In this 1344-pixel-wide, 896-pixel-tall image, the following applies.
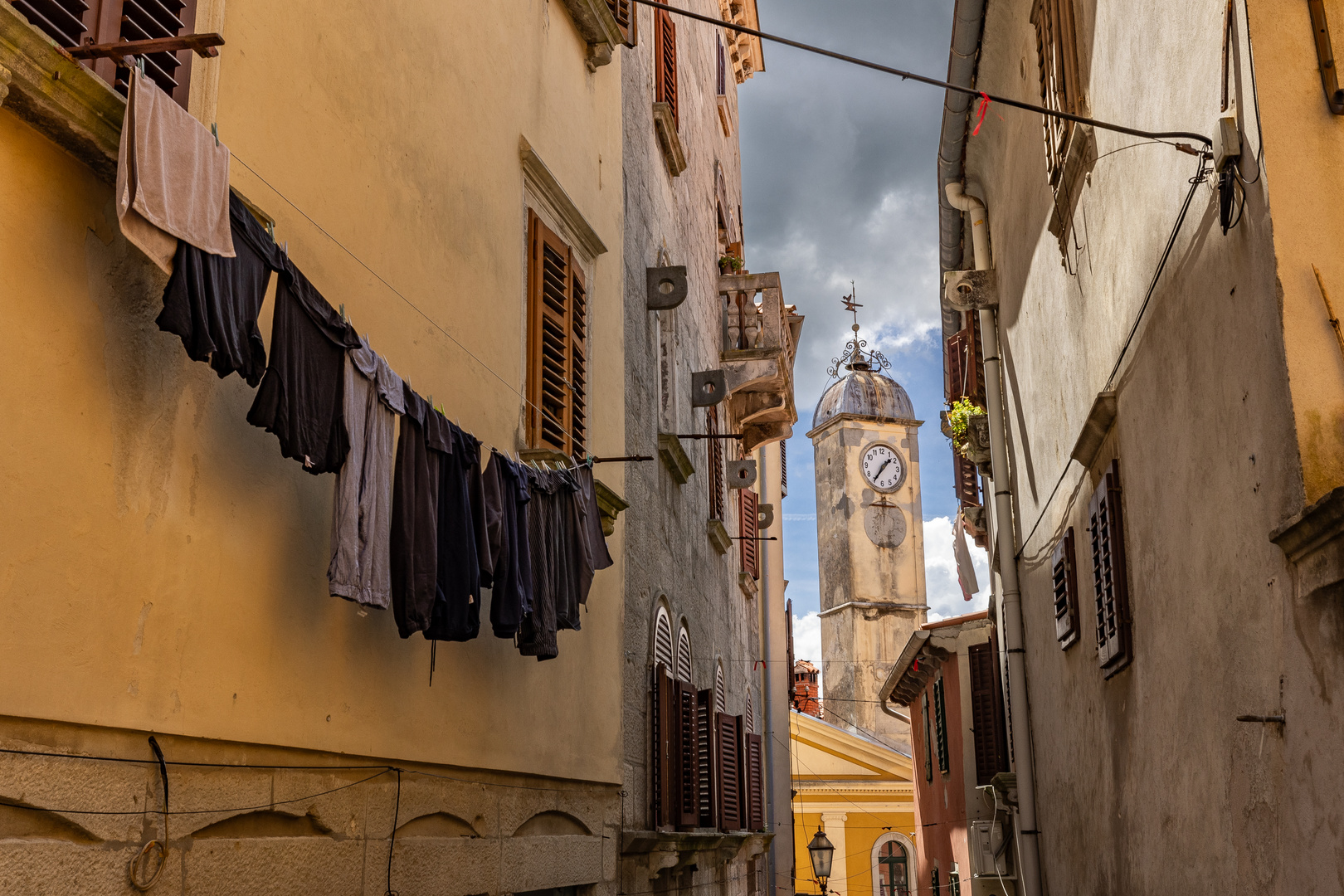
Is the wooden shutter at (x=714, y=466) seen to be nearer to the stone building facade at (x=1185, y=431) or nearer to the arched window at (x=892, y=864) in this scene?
the stone building facade at (x=1185, y=431)

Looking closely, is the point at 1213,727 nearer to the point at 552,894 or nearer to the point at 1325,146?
the point at 1325,146

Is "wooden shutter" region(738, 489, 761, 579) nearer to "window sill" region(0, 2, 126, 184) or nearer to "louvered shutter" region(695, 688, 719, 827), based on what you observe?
"louvered shutter" region(695, 688, 719, 827)

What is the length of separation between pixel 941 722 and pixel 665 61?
454 inches

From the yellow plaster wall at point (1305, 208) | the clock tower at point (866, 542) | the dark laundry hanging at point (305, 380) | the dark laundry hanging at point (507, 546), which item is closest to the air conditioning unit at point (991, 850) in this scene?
the dark laundry hanging at point (507, 546)

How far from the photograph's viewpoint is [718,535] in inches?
646

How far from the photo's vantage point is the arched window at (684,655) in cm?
1328

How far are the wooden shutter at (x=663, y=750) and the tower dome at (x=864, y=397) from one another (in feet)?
162

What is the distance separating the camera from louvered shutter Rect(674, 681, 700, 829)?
11.7 m

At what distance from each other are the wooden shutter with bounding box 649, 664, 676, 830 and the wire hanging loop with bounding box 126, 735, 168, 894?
689 cm

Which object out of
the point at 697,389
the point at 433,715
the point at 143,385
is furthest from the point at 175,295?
the point at 697,389

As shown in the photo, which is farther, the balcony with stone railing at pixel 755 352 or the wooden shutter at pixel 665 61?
the balcony with stone railing at pixel 755 352

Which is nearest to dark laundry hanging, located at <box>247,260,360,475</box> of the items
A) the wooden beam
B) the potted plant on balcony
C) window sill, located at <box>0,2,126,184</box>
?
window sill, located at <box>0,2,126,184</box>

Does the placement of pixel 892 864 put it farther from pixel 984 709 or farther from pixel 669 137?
pixel 669 137

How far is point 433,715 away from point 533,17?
211 inches
